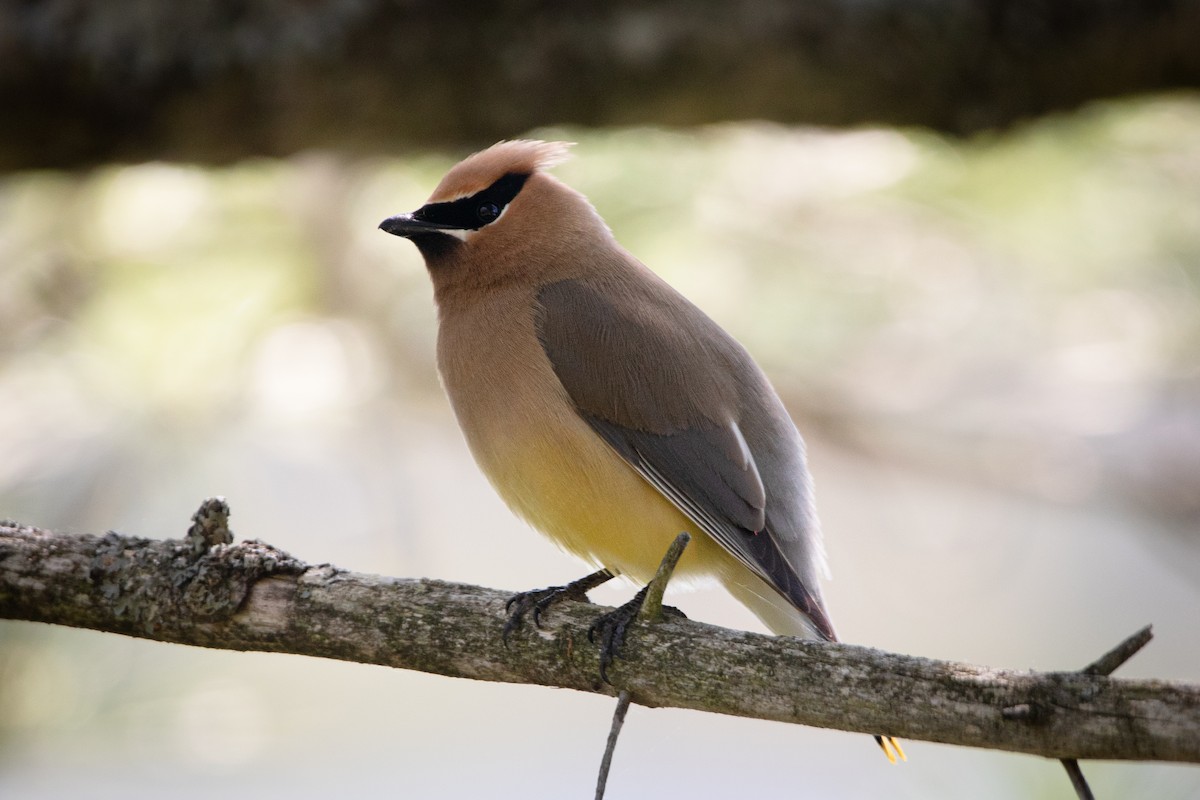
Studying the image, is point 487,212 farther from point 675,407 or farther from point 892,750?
point 892,750

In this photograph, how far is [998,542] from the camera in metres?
5.16

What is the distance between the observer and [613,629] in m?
2.37

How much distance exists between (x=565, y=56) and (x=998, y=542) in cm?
259

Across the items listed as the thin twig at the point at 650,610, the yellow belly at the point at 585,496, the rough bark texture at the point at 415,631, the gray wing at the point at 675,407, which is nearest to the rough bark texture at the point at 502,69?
the gray wing at the point at 675,407

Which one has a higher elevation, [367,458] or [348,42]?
[348,42]

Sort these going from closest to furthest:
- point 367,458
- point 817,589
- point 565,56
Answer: point 817,589 < point 565,56 < point 367,458

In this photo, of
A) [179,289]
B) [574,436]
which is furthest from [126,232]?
[574,436]

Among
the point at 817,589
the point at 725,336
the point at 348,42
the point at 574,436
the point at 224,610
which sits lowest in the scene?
the point at 224,610

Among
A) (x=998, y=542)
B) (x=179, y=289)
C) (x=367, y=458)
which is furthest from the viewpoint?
(x=998, y=542)

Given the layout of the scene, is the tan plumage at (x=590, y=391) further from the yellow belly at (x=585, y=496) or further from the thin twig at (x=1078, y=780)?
the thin twig at (x=1078, y=780)

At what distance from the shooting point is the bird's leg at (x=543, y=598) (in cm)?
241

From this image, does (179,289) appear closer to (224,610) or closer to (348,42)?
(348,42)

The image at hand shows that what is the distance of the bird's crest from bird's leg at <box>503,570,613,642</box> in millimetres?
965

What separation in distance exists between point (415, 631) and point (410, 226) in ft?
3.79
